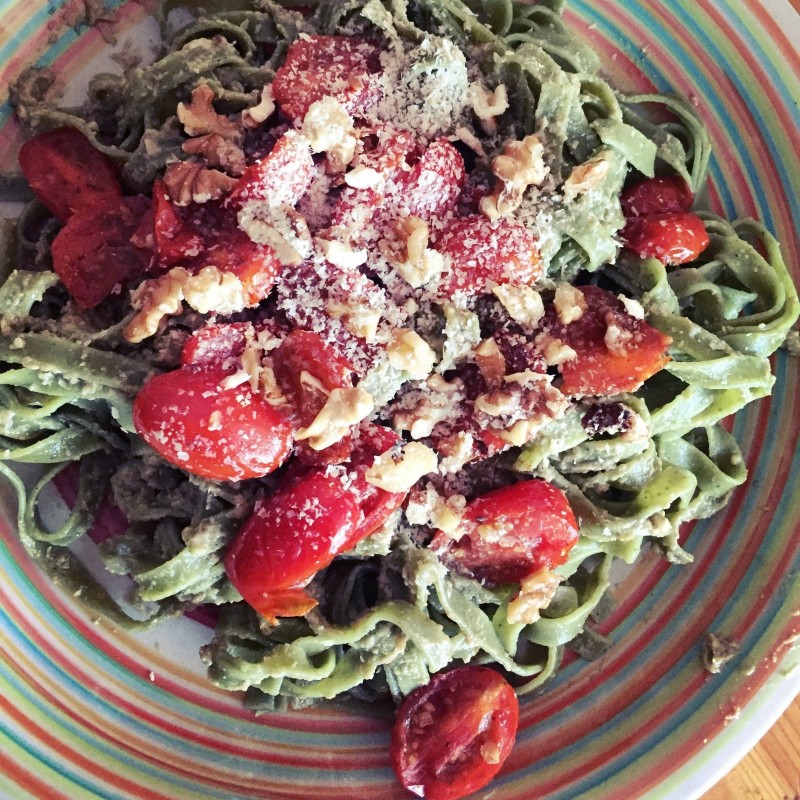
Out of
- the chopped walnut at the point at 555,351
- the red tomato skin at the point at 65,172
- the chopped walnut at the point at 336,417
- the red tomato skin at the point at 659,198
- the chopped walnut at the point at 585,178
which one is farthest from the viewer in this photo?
the red tomato skin at the point at 659,198

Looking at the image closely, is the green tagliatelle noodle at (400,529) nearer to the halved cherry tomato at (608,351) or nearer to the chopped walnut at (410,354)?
the halved cherry tomato at (608,351)

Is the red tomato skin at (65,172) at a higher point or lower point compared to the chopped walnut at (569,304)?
lower

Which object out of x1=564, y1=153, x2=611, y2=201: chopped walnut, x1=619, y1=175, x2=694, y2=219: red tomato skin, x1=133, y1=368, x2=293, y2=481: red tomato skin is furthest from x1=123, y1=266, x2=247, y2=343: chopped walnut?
x1=619, y1=175, x2=694, y2=219: red tomato skin

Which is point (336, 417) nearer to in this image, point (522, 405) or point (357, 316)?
point (357, 316)

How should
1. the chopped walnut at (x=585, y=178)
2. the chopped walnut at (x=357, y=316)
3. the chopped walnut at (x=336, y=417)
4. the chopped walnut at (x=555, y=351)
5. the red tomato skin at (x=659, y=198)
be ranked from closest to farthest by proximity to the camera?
the chopped walnut at (x=336, y=417)
the chopped walnut at (x=357, y=316)
the chopped walnut at (x=555, y=351)
the chopped walnut at (x=585, y=178)
the red tomato skin at (x=659, y=198)

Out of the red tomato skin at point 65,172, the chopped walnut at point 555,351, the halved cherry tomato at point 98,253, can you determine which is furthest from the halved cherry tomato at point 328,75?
the chopped walnut at point 555,351

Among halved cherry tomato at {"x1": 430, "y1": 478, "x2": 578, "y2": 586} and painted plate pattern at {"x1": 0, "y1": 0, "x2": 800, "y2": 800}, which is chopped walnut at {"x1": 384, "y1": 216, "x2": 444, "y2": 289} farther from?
painted plate pattern at {"x1": 0, "y1": 0, "x2": 800, "y2": 800}

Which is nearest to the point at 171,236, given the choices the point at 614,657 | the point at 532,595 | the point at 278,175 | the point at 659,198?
the point at 278,175
